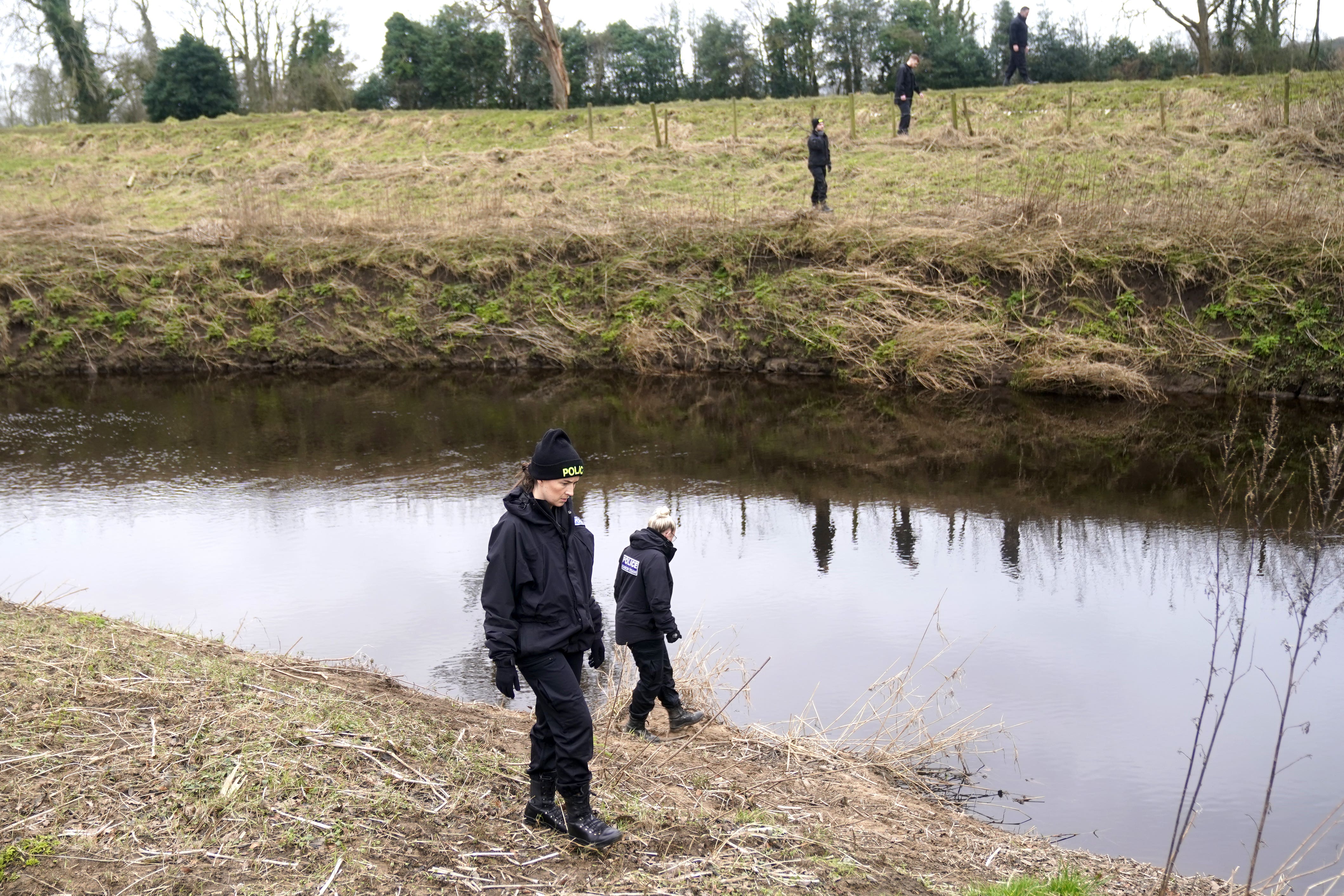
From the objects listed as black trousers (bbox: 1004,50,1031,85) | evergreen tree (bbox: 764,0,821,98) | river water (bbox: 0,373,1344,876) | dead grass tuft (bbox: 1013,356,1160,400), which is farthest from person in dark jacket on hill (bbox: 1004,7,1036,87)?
river water (bbox: 0,373,1344,876)

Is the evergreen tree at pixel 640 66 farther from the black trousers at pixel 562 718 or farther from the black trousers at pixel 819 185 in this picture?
the black trousers at pixel 562 718

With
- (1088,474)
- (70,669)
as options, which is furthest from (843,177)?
(70,669)

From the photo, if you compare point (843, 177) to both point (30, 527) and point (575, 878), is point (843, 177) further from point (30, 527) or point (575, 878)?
point (575, 878)

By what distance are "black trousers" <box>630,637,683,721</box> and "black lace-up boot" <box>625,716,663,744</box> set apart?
15 mm

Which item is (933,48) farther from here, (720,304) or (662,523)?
(662,523)

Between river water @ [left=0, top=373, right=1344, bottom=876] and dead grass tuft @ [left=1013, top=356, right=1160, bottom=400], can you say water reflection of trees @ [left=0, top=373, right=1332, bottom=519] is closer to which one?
river water @ [left=0, top=373, right=1344, bottom=876]

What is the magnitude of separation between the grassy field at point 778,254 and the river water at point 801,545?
48.8 inches

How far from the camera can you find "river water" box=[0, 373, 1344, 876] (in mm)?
7098

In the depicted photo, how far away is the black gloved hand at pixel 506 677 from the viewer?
4559 millimetres

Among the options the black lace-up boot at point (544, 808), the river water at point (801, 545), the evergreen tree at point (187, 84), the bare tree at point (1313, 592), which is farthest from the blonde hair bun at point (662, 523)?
the evergreen tree at point (187, 84)

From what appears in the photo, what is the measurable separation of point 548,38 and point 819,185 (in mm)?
20012

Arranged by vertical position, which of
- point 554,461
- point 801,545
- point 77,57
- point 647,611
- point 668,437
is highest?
point 77,57

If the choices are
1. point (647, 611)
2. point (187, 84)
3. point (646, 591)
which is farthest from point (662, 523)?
point (187, 84)

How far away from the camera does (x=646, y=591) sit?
6.71 m
